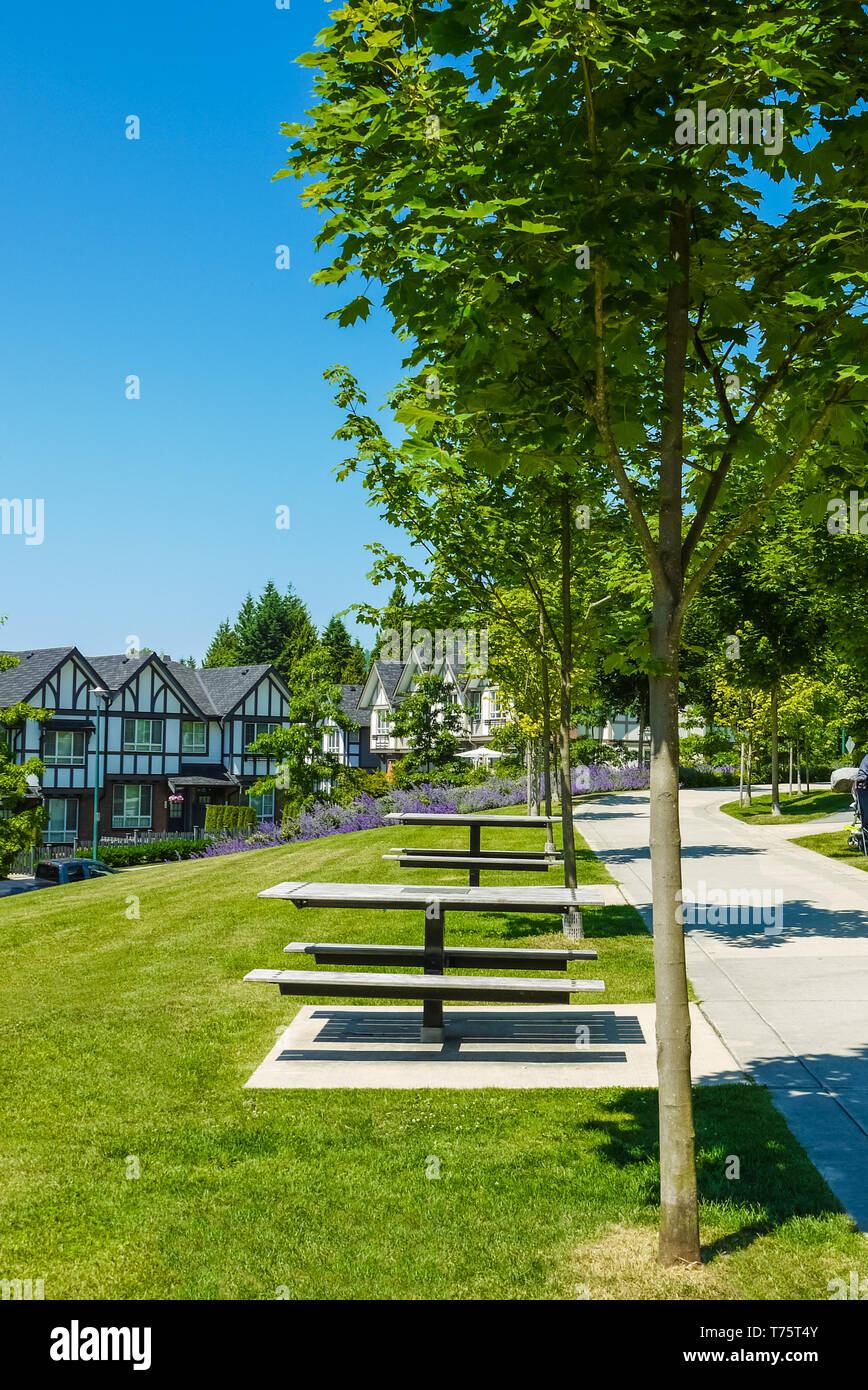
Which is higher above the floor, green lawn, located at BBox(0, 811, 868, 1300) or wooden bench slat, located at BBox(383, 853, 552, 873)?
wooden bench slat, located at BBox(383, 853, 552, 873)

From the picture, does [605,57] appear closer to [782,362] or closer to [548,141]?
[548,141]

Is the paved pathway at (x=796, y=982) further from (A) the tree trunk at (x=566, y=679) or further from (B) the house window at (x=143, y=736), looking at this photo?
(B) the house window at (x=143, y=736)

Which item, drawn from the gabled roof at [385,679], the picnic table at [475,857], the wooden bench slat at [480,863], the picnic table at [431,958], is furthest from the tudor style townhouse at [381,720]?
the picnic table at [431,958]

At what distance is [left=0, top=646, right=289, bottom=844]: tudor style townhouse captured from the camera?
47.9 metres

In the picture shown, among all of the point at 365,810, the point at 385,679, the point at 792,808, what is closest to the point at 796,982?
the point at 365,810

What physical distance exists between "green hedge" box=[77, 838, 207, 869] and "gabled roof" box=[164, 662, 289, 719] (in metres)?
11.4

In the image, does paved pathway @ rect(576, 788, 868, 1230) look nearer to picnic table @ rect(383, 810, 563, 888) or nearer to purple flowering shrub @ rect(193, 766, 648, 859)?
picnic table @ rect(383, 810, 563, 888)

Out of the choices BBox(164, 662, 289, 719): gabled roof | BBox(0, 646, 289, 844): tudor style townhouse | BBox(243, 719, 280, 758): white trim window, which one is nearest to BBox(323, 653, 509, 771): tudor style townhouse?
BBox(243, 719, 280, 758): white trim window

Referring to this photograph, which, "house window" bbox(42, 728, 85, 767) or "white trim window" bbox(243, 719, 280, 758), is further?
"white trim window" bbox(243, 719, 280, 758)

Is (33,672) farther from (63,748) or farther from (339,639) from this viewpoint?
(339,639)

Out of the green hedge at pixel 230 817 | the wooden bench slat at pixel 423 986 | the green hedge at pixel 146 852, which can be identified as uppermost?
the wooden bench slat at pixel 423 986

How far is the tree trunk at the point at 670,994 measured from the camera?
4.50m

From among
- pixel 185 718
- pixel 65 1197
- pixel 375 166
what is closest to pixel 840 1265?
pixel 65 1197

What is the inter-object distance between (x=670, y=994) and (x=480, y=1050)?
350 centimetres
